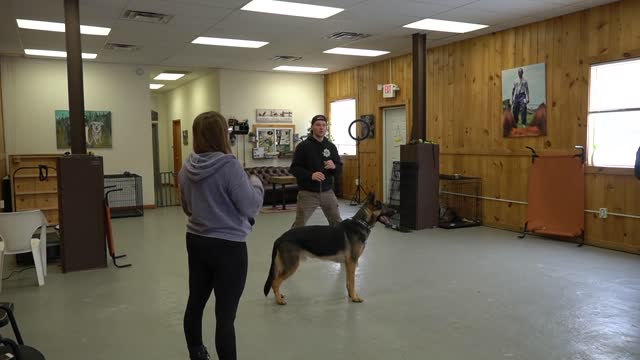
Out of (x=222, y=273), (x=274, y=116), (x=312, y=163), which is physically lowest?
(x=222, y=273)

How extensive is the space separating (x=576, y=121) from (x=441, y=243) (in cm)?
232

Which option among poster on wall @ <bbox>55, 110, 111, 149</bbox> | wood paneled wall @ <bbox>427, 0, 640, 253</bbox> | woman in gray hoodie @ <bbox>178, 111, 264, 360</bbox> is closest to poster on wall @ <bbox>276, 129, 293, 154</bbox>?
poster on wall @ <bbox>55, 110, 111, 149</bbox>

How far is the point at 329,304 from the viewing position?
163 inches

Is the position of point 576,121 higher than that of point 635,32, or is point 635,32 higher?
point 635,32

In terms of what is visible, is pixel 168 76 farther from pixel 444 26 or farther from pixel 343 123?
pixel 444 26

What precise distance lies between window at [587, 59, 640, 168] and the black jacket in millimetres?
3548

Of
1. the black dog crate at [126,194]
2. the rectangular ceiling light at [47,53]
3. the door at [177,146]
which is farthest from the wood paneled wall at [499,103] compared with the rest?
the door at [177,146]

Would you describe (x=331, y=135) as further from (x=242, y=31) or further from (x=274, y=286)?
(x=274, y=286)

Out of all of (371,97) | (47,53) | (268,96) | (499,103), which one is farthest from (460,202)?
(47,53)

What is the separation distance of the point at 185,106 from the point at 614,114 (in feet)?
36.4

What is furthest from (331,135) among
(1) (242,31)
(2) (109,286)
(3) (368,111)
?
(2) (109,286)

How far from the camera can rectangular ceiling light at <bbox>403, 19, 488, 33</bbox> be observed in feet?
23.2

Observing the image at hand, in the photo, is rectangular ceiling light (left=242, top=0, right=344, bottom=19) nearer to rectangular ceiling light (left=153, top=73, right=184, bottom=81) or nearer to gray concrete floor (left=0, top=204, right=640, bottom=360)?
gray concrete floor (left=0, top=204, right=640, bottom=360)

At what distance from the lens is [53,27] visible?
7109mm
